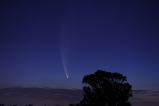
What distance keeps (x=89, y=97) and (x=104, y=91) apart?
3975 millimetres

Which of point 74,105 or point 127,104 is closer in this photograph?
point 127,104

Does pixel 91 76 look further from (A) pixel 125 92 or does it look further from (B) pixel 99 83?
(A) pixel 125 92

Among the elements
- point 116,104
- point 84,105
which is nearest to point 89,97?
point 84,105

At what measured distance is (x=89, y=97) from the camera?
2616 inches

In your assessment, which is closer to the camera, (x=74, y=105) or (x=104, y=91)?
(x=104, y=91)

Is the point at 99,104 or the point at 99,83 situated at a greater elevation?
the point at 99,83

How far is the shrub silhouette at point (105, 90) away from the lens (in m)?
64.4

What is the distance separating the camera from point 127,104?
2542 inches

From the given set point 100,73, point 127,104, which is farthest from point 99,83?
point 127,104

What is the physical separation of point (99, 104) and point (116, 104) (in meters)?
3.81

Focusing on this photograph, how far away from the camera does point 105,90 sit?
2549 inches

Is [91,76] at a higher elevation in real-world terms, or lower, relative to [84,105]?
higher

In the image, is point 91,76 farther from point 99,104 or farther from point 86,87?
point 99,104

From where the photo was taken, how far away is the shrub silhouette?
211 ft
